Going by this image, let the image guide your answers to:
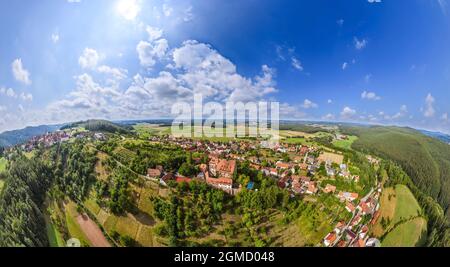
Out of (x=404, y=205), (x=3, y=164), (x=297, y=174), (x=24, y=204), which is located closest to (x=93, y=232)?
(x=24, y=204)

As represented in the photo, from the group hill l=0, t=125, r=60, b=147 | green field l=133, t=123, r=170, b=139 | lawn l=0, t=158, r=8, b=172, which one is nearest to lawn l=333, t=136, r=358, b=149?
green field l=133, t=123, r=170, b=139

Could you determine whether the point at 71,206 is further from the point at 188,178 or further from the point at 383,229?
the point at 383,229


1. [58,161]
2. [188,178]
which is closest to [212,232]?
[188,178]

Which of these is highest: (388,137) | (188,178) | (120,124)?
(120,124)

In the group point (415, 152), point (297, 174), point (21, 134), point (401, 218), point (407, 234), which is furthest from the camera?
point (21, 134)

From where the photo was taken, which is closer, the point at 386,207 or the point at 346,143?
the point at 386,207

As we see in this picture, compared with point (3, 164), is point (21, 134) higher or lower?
higher

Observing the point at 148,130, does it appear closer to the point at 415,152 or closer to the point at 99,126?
the point at 99,126
